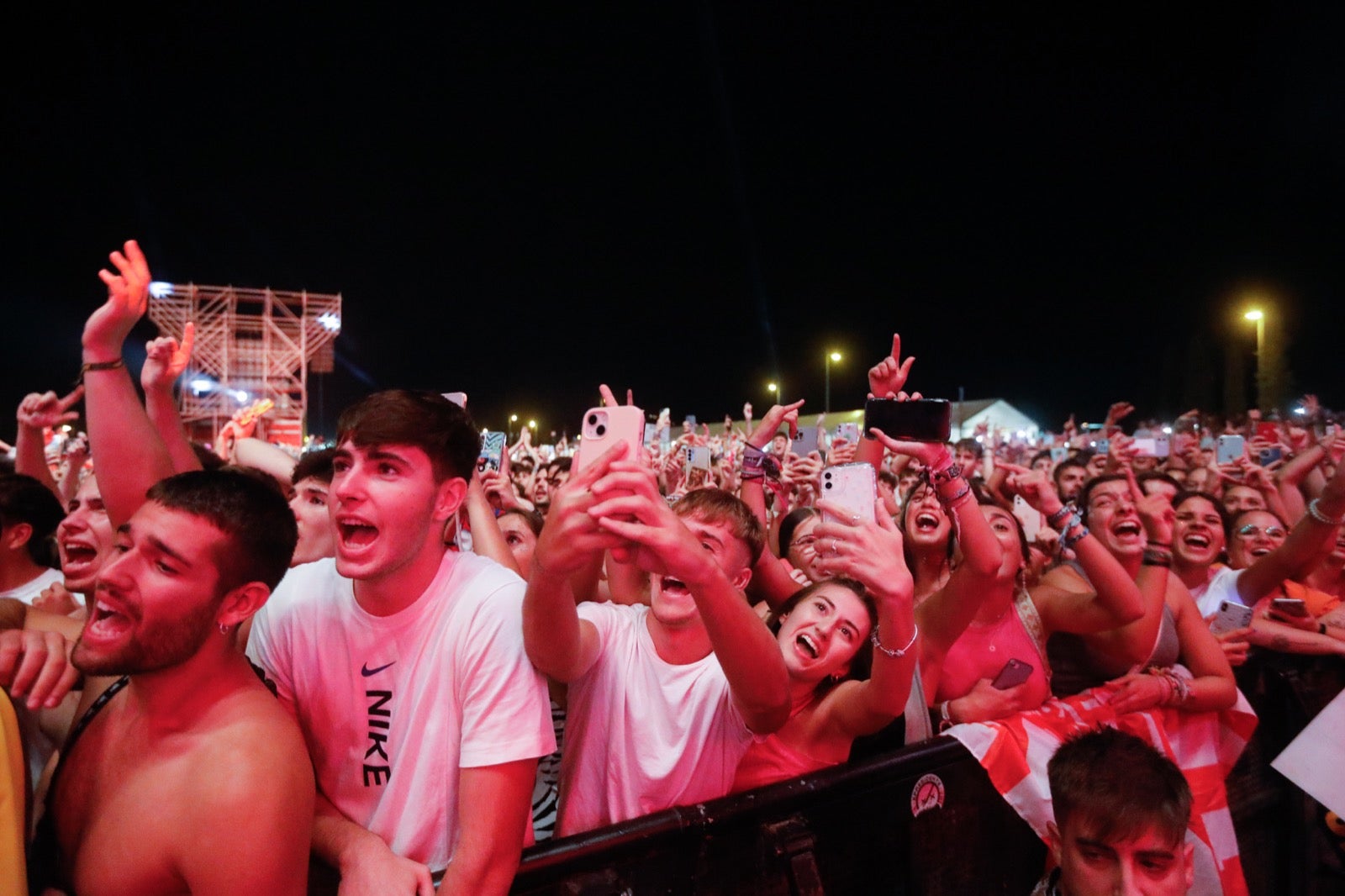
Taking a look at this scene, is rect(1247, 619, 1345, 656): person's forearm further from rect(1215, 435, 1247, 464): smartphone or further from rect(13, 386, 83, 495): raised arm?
rect(13, 386, 83, 495): raised arm

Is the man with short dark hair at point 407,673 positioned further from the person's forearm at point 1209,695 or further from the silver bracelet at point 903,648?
the person's forearm at point 1209,695

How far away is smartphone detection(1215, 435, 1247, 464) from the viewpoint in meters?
6.19

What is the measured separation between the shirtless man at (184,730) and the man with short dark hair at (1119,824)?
86.2 inches

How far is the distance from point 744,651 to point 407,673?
34.5 inches

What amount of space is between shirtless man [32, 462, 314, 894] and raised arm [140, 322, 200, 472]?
1372 mm

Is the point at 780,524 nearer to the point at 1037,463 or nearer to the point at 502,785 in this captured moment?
the point at 502,785

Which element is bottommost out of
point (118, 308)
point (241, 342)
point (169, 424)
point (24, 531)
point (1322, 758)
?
point (1322, 758)

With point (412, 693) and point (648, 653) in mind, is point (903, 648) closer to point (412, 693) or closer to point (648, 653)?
point (648, 653)

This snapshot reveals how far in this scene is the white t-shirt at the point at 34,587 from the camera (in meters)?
3.23

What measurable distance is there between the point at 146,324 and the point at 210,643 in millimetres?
57461

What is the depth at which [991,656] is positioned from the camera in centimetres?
309

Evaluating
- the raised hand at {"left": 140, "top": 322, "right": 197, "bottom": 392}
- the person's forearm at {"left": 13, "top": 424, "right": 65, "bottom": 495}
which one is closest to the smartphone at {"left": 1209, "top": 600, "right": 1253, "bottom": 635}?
the raised hand at {"left": 140, "top": 322, "right": 197, "bottom": 392}

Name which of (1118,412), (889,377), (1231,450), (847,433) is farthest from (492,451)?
(1118,412)

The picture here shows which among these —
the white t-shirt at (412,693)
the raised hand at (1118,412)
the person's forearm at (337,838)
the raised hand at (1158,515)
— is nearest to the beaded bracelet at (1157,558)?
the raised hand at (1158,515)
